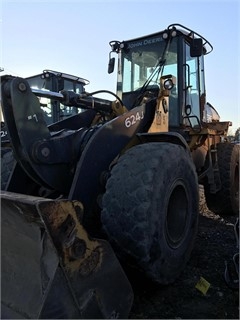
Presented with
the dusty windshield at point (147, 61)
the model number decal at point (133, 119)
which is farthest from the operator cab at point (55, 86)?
the model number decal at point (133, 119)

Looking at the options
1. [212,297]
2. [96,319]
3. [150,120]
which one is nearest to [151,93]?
[150,120]

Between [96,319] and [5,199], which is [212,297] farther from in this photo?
[5,199]

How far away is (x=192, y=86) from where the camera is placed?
523cm

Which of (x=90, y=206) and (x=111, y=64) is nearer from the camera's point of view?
(x=90, y=206)

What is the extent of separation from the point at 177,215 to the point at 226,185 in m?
2.66

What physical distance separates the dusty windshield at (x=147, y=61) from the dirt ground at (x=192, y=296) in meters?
2.35

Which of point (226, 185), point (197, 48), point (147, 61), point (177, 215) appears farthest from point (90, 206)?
point (226, 185)

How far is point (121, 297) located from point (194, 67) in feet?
12.8

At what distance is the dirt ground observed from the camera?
8.70 ft

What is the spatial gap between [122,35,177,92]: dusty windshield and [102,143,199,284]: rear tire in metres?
2.03

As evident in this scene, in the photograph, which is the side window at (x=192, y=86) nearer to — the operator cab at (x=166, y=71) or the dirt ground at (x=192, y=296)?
the operator cab at (x=166, y=71)

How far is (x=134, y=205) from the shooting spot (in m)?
2.69

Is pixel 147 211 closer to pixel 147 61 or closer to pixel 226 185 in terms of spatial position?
pixel 147 61

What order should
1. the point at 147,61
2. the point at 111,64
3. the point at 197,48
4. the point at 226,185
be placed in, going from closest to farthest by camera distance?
1. the point at 197,48
2. the point at 147,61
3. the point at 111,64
4. the point at 226,185
